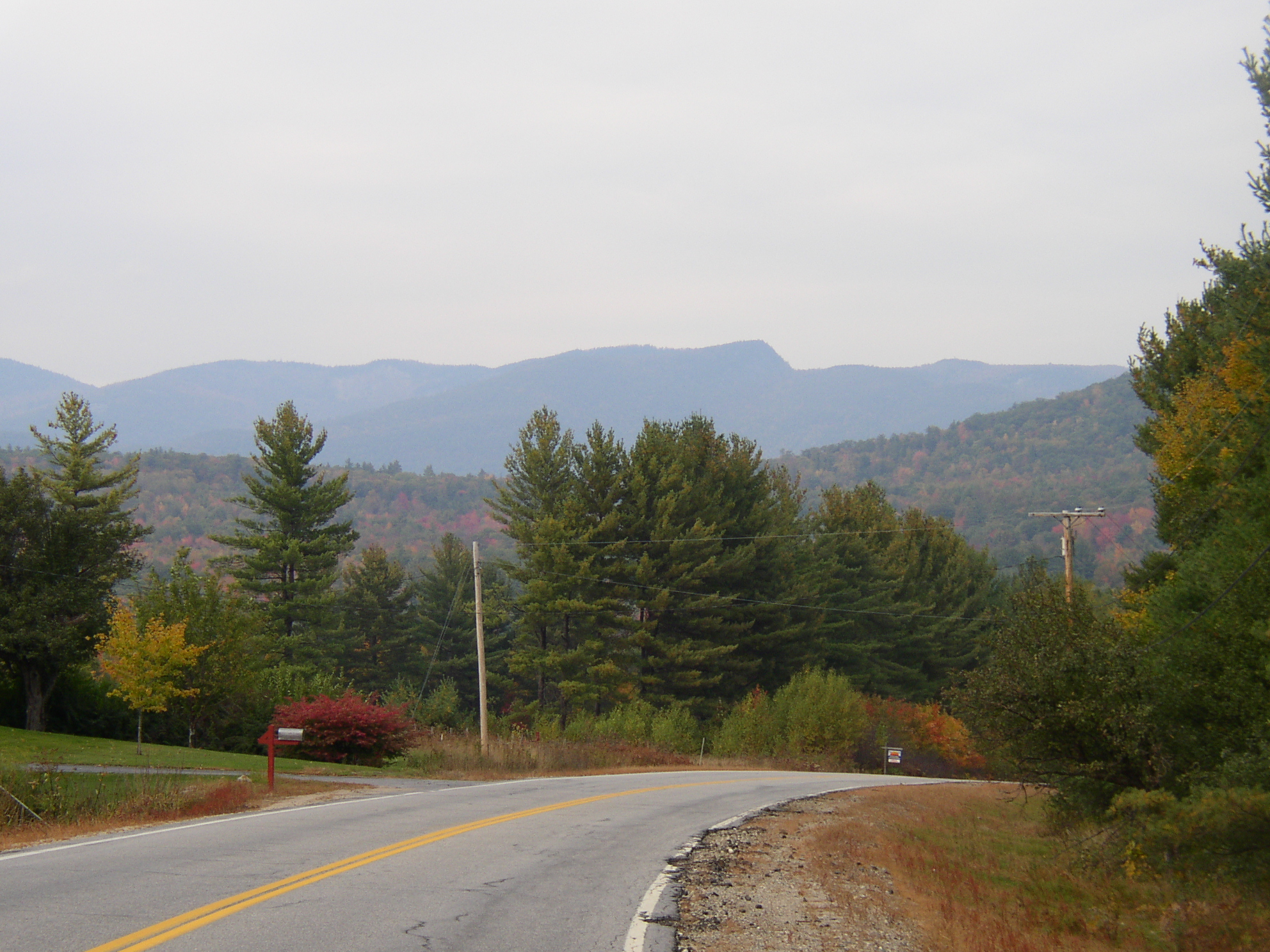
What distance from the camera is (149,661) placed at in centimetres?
3272

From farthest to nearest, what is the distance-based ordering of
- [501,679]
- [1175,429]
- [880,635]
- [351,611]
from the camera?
[351,611]
[501,679]
[880,635]
[1175,429]

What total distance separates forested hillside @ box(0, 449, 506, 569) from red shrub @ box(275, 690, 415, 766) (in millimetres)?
102692

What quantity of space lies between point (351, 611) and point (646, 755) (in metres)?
48.1

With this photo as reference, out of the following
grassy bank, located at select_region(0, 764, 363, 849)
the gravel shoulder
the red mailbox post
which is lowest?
the gravel shoulder

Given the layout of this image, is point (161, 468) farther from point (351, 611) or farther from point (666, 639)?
point (666, 639)

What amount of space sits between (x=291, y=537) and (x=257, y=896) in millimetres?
51704

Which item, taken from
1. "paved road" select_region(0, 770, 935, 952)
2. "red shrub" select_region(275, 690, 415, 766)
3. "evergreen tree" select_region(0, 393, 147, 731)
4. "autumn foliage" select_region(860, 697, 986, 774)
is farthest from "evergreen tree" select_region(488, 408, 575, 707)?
"paved road" select_region(0, 770, 935, 952)

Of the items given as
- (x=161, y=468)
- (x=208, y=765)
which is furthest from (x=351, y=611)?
(x=161, y=468)

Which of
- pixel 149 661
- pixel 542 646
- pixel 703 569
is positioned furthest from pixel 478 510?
pixel 149 661

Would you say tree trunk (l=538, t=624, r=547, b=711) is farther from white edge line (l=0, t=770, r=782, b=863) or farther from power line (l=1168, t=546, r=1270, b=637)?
power line (l=1168, t=546, r=1270, b=637)

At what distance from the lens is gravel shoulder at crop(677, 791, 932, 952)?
337 inches

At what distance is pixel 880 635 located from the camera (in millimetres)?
66188

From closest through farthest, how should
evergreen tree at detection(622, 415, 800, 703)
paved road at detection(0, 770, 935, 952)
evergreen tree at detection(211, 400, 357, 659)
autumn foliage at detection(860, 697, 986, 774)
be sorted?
paved road at detection(0, 770, 935, 952)
evergreen tree at detection(622, 415, 800, 703)
autumn foliage at detection(860, 697, 986, 774)
evergreen tree at detection(211, 400, 357, 659)

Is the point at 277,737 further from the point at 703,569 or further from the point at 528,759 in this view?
the point at 703,569
